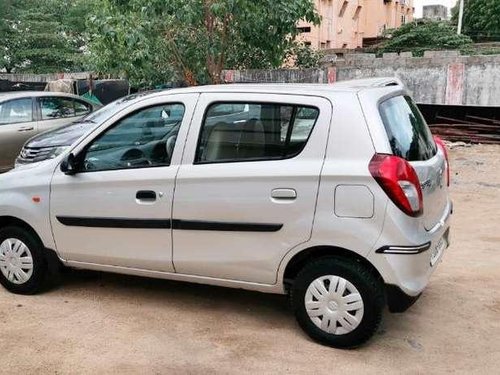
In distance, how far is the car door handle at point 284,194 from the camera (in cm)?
328

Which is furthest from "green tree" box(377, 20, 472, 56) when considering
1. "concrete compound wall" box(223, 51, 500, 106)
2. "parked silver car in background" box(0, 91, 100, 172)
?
"parked silver car in background" box(0, 91, 100, 172)

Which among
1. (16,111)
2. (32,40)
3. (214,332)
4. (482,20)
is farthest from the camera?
(482,20)

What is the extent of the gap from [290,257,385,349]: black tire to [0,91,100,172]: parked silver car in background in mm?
6987

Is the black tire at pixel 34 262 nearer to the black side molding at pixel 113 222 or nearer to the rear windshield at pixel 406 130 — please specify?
the black side molding at pixel 113 222

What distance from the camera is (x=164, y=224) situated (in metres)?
3.65

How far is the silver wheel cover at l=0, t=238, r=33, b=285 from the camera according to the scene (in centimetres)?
416

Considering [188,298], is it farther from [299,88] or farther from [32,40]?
[32,40]

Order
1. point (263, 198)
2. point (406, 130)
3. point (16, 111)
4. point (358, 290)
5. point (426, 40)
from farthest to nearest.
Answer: point (426, 40) < point (16, 111) < point (406, 130) < point (263, 198) < point (358, 290)

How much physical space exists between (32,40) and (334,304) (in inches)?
953

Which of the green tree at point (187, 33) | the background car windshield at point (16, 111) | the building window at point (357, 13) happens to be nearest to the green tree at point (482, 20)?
the building window at point (357, 13)

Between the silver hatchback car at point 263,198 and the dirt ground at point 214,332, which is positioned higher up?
the silver hatchback car at point 263,198

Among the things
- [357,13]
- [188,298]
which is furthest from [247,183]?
[357,13]

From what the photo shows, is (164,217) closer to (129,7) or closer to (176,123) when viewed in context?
(176,123)

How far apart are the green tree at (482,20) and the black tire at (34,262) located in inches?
1459
